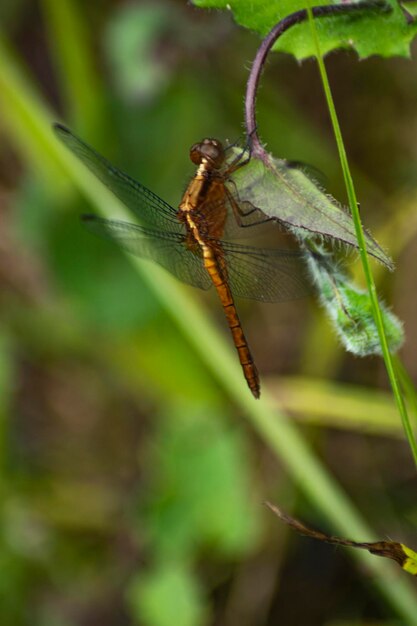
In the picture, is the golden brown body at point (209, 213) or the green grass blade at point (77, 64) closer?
the golden brown body at point (209, 213)

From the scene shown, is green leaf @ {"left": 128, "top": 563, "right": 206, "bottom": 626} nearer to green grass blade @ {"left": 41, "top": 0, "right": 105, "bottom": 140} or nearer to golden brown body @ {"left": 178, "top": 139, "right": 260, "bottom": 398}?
golden brown body @ {"left": 178, "top": 139, "right": 260, "bottom": 398}

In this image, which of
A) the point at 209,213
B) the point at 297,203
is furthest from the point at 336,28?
the point at 209,213

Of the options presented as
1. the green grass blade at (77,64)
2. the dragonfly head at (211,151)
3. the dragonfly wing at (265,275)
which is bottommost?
the dragonfly wing at (265,275)

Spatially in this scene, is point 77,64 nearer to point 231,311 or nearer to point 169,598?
point 231,311

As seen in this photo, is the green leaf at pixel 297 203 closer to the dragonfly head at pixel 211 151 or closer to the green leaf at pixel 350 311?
the green leaf at pixel 350 311

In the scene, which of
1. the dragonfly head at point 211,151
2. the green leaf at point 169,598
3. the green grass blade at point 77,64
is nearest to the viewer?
the dragonfly head at point 211,151

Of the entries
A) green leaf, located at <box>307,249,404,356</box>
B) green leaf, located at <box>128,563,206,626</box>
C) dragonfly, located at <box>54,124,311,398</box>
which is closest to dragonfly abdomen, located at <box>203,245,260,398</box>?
dragonfly, located at <box>54,124,311,398</box>

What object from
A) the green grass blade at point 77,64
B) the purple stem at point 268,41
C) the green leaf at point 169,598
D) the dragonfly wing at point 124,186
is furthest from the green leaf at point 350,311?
the green grass blade at point 77,64
